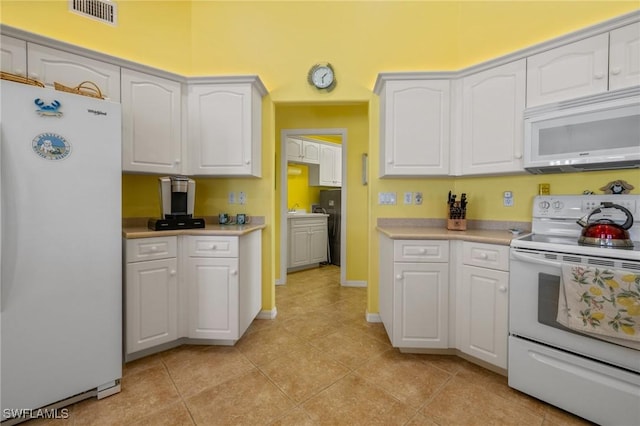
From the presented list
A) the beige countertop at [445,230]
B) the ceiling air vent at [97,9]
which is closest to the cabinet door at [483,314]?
the beige countertop at [445,230]

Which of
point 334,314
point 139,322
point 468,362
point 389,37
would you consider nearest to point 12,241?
point 139,322

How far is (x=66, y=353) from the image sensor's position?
1.38 m

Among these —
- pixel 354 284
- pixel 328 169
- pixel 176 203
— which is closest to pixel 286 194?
pixel 328 169

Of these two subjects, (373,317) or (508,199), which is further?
(373,317)

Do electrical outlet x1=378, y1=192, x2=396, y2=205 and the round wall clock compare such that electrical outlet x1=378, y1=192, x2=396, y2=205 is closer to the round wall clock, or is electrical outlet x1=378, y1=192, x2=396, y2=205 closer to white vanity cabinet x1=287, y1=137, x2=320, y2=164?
the round wall clock

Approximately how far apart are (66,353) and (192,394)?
2.30 ft

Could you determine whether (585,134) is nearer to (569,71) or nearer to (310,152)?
(569,71)

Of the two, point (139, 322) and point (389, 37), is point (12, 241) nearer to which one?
point (139, 322)

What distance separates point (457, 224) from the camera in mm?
2125

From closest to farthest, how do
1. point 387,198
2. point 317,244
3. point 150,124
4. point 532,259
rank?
Answer: point 532,259
point 150,124
point 387,198
point 317,244

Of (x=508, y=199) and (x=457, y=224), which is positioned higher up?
(x=508, y=199)

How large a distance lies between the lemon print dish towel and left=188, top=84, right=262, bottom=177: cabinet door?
226 centimetres

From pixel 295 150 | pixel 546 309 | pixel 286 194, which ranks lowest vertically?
pixel 546 309

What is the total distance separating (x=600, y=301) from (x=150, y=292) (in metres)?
2.65
